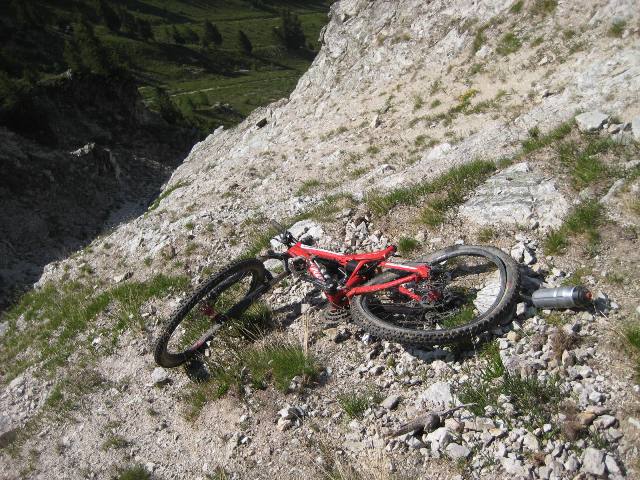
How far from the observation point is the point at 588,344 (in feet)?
19.2

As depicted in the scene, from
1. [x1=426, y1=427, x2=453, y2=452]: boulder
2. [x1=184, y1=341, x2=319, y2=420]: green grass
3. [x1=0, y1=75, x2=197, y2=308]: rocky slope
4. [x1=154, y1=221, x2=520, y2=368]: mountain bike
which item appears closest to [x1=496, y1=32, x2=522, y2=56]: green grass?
[x1=154, y1=221, x2=520, y2=368]: mountain bike

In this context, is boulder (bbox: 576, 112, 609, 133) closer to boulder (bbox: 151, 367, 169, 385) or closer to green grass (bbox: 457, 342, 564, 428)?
green grass (bbox: 457, 342, 564, 428)

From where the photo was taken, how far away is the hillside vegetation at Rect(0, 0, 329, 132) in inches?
3314

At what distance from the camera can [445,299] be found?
22.5ft

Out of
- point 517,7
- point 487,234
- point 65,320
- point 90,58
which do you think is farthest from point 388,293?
point 90,58

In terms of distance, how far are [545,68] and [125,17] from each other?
507ft

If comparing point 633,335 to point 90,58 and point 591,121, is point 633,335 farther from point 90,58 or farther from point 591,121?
point 90,58

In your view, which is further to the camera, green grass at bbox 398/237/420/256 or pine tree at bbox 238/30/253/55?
pine tree at bbox 238/30/253/55

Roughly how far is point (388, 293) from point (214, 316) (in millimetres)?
3042

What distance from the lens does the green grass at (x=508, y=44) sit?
18.2 m

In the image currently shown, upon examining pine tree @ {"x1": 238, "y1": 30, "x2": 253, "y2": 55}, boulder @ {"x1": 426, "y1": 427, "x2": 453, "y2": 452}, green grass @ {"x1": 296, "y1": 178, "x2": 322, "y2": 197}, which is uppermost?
boulder @ {"x1": 426, "y1": 427, "x2": 453, "y2": 452}

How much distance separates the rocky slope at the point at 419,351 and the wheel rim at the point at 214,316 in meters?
0.54

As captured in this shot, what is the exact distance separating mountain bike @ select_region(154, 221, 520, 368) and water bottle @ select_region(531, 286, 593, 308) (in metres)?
0.30

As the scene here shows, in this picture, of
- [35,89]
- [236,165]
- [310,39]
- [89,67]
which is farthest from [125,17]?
[236,165]
